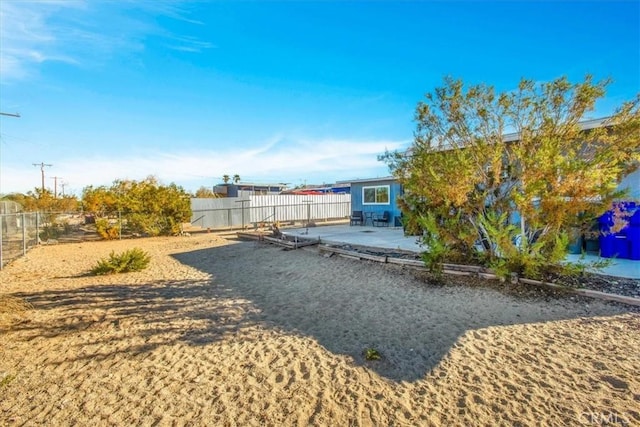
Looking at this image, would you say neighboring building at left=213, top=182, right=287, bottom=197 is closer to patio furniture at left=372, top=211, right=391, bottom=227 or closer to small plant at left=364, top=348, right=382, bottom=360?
patio furniture at left=372, top=211, right=391, bottom=227

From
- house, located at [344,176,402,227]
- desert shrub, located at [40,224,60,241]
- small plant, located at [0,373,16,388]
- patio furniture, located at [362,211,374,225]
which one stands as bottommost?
small plant, located at [0,373,16,388]

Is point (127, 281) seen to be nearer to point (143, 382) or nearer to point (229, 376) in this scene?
point (143, 382)

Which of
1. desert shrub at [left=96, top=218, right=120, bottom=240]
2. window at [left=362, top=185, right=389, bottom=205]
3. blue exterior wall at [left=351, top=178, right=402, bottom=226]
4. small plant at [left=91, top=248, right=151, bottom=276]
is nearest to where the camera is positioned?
small plant at [left=91, top=248, right=151, bottom=276]

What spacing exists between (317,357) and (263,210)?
1805 cm

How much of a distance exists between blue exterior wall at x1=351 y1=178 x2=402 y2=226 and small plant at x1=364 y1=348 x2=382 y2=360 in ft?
39.1

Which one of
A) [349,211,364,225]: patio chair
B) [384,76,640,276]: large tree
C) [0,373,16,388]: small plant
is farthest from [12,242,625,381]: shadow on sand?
[349,211,364,225]: patio chair

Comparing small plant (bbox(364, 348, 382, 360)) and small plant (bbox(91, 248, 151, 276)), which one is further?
small plant (bbox(91, 248, 151, 276))

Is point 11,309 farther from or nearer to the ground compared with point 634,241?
nearer to the ground

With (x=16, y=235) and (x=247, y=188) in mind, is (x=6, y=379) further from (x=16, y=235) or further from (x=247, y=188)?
(x=247, y=188)

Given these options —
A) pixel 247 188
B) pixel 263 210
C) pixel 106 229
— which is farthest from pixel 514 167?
pixel 247 188

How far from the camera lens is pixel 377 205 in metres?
16.9

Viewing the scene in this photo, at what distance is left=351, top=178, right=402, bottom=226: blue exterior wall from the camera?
15.8 m

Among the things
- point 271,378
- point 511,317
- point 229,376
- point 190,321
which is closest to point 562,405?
point 511,317

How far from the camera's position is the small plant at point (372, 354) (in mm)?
3495
